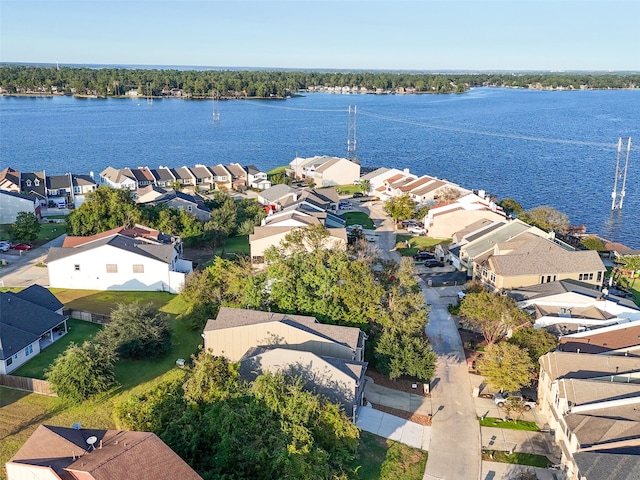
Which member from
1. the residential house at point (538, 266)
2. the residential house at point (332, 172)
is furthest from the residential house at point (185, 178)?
the residential house at point (538, 266)

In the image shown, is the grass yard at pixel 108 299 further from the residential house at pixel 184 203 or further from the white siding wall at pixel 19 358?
the residential house at pixel 184 203

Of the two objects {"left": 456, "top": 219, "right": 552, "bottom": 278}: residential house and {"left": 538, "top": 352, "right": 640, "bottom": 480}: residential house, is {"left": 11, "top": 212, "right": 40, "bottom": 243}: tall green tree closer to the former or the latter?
{"left": 456, "top": 219, "right": 552, "bottom": 278}: residential house

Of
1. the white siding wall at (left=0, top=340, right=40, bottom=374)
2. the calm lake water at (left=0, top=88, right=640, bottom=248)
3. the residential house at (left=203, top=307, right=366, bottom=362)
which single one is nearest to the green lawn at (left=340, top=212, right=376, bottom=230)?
the calm lake water at (left=0, top=88, right=640, bottom=248)

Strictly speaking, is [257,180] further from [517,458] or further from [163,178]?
[517,458]

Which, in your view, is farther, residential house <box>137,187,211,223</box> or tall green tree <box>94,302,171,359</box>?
residential house <box>137,187,211,223</box>

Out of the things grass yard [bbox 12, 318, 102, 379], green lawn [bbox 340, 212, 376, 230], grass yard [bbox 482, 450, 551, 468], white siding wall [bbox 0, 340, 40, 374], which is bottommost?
grass yard [bbox 482, 450, 551, 468]

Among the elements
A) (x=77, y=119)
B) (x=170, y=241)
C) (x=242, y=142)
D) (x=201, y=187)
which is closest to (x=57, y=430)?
Result: (x=170, y=241)

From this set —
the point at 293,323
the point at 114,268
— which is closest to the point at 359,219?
the point at 114,268
